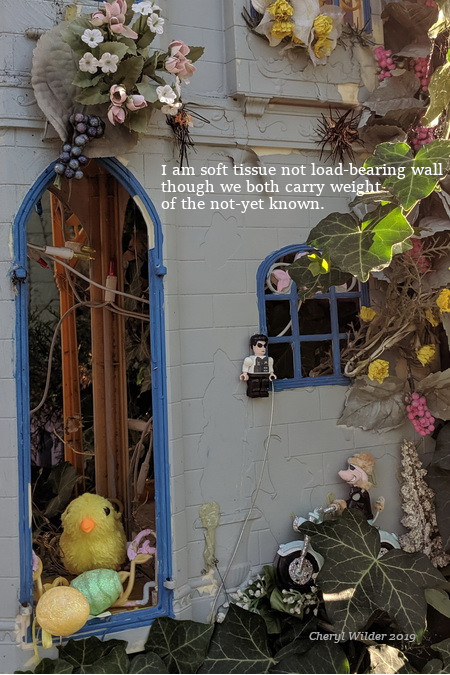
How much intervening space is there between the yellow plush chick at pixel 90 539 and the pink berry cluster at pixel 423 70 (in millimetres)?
2828

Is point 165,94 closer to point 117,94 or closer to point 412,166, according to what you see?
point 117,94

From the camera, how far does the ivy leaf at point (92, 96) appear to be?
279 centimetres

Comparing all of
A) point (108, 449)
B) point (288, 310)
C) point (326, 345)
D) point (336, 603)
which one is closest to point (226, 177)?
point (288, 310)

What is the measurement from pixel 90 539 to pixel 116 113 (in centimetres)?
203

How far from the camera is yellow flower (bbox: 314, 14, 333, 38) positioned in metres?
3.34

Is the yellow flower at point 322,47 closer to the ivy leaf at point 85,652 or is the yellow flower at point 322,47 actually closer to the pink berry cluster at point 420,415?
the pink berry cluster at point 420,415

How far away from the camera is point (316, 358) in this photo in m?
3.61

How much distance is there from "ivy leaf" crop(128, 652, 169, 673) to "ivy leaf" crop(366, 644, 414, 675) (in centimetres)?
97

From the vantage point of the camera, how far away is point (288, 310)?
11.6 ft

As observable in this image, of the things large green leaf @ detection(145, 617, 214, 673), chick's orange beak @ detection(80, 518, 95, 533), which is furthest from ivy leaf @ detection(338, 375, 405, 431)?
chick's orange beak @ detection(80, 518, 95, 533)

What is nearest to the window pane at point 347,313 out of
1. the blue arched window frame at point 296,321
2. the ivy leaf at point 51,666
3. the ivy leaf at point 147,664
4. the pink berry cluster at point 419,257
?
the blue arched window frame at point 296,321

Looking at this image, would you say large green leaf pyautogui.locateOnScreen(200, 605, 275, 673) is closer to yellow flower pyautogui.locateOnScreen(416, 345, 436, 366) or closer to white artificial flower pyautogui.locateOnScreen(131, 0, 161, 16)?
yellow flower pyautogui.locateOnScreen(416, 345, 436, 366)

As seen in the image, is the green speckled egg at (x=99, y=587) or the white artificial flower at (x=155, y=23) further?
the green speckled egg at (x=99, y=587)

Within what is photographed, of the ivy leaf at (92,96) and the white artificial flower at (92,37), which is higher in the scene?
the white artificial flower at (92,37)
